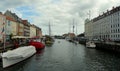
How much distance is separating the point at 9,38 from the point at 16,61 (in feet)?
128

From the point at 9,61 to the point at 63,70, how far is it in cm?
805

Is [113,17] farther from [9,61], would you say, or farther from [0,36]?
[9,61]

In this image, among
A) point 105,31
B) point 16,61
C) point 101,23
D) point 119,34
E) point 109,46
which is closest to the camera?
point 16,61

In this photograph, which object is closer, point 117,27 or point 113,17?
point 117,27

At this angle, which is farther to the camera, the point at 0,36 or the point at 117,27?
the point at 117,27

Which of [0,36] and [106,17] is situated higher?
[106,17]

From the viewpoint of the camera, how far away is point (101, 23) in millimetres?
103438

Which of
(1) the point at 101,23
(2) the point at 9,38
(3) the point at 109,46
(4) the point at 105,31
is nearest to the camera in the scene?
(3) the point at 109,46

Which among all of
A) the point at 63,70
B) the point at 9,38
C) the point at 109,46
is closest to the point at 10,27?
the point at 9,38

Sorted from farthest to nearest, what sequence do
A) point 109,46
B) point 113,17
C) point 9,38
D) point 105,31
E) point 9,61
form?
1. point 105,31
2. point 113,17
3. point 9,38
4. point 109,46
5. point 9,61

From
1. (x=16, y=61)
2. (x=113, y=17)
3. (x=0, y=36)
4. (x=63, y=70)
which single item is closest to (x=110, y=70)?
(x=63, y=70)

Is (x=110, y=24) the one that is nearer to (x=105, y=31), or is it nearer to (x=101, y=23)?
(x=105, y=31)

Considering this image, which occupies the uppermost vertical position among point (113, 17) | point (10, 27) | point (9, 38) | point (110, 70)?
point (113, 17)

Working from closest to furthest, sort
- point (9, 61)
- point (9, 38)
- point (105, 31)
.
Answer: point (9, 61) < point (9, 38) < point (105, 31)
